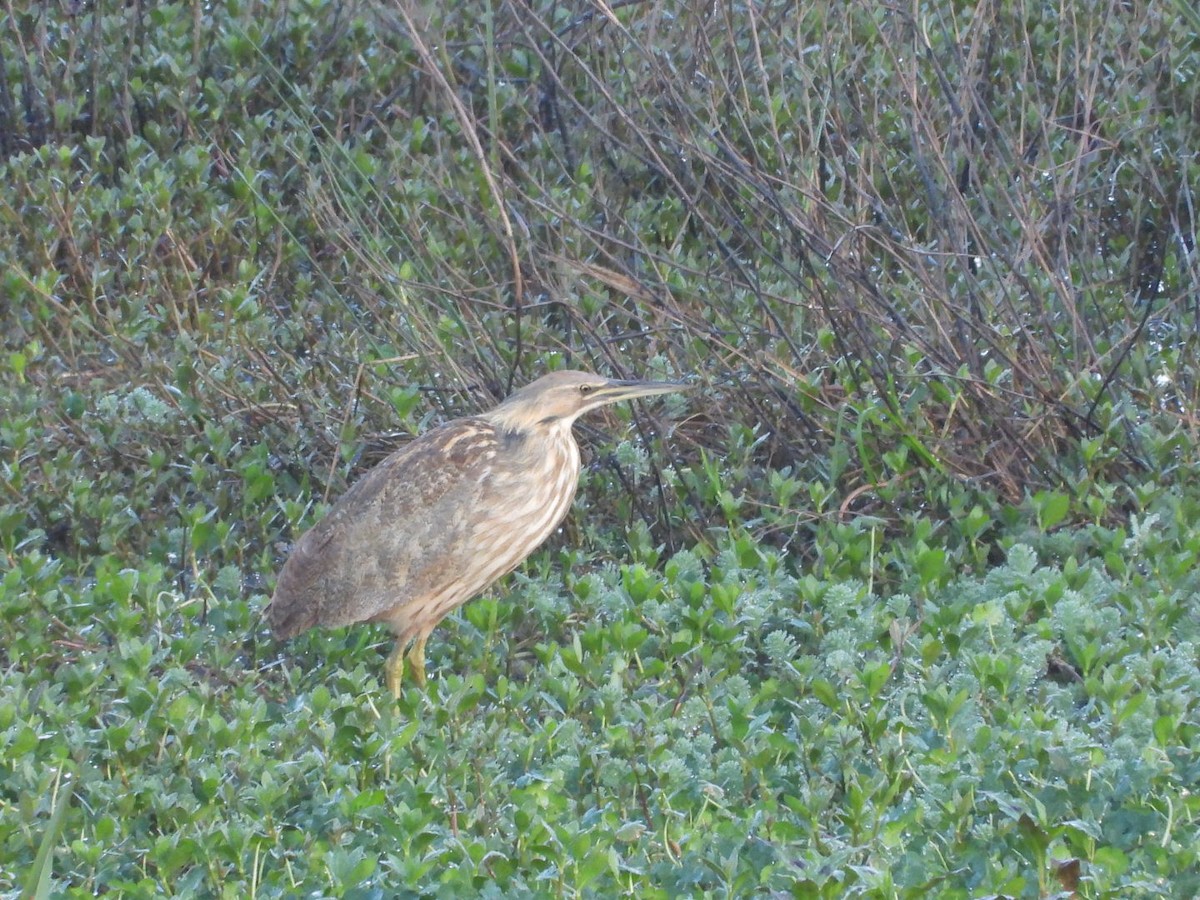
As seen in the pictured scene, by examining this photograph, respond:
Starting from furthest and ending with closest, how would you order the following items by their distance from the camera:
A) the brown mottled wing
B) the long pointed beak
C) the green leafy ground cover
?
1. the long pointed beak
2. the brown mottled wing
3. the green leafy ground cover

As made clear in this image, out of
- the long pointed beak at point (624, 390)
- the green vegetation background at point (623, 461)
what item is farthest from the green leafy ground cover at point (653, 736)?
the long pointed beak at point (624, 390)

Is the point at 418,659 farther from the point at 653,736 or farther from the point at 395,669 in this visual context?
the point at 653,736

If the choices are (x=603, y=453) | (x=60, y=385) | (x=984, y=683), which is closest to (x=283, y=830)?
(x=984, y=683)

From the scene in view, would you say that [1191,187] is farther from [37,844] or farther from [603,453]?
[37,844]

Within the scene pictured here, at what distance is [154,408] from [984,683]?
2.68 m

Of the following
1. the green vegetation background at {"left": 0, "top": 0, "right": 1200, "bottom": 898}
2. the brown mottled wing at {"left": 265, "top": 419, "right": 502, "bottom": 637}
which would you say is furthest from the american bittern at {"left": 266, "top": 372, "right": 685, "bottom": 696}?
the green vegetation background at {"left": 0, "top": 0, "right": 1200, "bottom": 898}

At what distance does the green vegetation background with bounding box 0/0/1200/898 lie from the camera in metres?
3.34

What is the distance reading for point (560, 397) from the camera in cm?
470

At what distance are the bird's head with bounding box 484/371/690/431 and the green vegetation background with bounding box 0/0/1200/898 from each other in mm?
248

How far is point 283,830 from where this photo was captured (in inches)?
140

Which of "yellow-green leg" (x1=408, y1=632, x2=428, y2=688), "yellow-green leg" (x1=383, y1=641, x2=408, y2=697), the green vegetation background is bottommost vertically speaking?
"yellow-green leg" (x1=408, y1=632, x2=428, y2=688)

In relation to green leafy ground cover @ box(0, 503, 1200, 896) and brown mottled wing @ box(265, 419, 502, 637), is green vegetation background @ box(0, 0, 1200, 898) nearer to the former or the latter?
green leafy ground cover @ box(0, 503, 1200, 896)

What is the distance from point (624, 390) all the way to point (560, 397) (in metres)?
0.16

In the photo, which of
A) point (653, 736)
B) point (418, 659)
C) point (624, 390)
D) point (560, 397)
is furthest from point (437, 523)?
point (653, 736)
